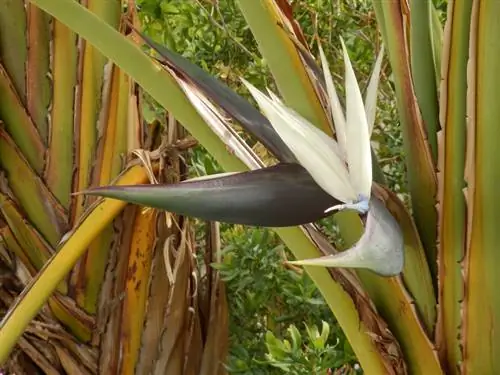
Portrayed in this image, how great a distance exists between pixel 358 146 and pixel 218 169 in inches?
16.7

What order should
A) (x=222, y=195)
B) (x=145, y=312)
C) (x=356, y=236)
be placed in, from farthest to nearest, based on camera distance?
(x=145, y=312) < (x=356, y=236) < (x=222, y=195)

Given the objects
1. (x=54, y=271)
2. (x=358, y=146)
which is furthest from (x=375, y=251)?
(x=54, y=271)

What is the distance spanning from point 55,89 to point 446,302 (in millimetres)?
433

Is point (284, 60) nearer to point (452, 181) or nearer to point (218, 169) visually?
point (452, 181)

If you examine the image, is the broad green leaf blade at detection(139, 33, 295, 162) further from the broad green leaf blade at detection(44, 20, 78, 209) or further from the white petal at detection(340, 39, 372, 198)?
the broad green leaf blade at detection(44, 20, 78, 209)

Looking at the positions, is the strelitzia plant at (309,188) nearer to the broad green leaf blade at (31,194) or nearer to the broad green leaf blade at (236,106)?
the broad green leaf blade at (236,106)

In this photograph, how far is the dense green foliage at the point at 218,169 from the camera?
0.66m

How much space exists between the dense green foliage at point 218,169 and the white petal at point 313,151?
24 centimetres

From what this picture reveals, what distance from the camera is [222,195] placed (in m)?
0.40

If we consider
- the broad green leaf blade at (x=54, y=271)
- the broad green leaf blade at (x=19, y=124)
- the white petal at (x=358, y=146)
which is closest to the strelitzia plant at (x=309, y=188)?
the white petal at (x=358, y=146)

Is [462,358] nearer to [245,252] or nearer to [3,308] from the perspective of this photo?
[245,252]

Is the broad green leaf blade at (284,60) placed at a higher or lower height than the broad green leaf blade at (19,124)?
lower

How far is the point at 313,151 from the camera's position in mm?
386

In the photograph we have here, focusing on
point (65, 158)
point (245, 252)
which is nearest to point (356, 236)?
point (245, 252)
